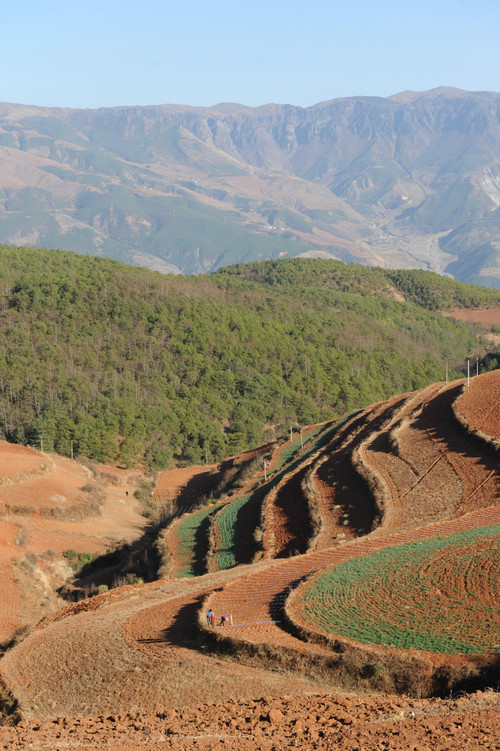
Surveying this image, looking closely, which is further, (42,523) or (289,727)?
(42,523)

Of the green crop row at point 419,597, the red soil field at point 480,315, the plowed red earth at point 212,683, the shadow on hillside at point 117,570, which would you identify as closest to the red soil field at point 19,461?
the shadow on hillside at point 117,570

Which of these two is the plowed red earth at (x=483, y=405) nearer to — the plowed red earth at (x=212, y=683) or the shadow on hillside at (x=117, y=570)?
the plowed red earth at (x=212, y=683)

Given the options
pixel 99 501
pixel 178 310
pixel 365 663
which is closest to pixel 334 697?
pixel 365 663

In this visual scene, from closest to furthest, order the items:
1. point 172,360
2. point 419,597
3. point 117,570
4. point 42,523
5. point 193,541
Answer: point 419,597 → point 193,541 → point 117,570 → point 42,523 → point 172,360

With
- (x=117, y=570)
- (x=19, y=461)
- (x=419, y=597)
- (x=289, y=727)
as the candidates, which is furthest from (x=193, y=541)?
(x=289, y=727)

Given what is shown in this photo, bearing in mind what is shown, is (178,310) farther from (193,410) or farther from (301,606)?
(301,606)

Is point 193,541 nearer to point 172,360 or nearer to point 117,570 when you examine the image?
point 117,570
